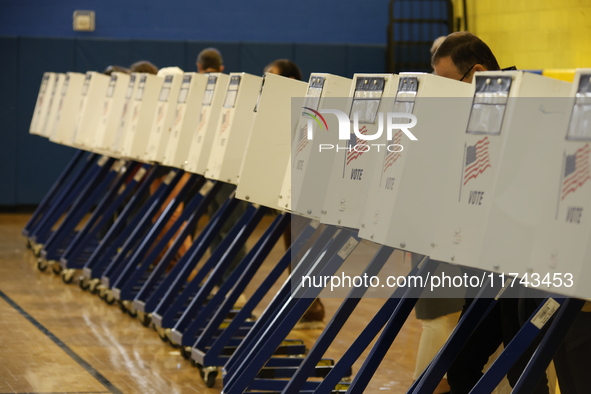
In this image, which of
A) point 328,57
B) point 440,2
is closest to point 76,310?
point 328,57

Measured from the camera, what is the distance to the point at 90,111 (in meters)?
8.39

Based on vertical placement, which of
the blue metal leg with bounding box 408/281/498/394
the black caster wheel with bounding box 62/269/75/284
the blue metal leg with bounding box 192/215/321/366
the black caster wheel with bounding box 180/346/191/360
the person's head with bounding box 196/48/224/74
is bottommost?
the black caster wheel with bounding box 62/269/75/284

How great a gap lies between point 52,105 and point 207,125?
4756 millimetres

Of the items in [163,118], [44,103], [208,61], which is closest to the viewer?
[163,118]


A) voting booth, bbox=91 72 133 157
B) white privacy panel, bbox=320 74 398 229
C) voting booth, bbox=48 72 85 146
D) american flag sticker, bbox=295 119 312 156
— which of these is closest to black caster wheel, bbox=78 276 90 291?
voting booth, bbox=91 72 133 157

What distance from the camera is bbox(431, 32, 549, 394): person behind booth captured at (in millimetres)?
3475

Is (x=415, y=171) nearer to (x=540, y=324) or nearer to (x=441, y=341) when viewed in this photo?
(x=540, y=324)

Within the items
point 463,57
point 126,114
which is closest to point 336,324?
point 463,57

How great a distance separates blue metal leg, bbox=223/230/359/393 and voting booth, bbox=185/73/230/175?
1.19 metres

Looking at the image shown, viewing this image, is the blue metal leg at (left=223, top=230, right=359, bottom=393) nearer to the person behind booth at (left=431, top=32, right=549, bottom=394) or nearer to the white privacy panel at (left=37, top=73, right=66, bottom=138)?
the person behind booth at (left=431, top=32, right=549, bottom=394)

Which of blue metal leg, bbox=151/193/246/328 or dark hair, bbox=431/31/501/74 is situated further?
blue metal leg, bbox=151/193/246/328

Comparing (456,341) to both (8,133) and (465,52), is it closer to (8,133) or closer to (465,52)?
(465,52)

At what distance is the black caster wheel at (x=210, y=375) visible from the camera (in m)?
5.17

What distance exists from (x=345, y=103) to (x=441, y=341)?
137 centimetres
